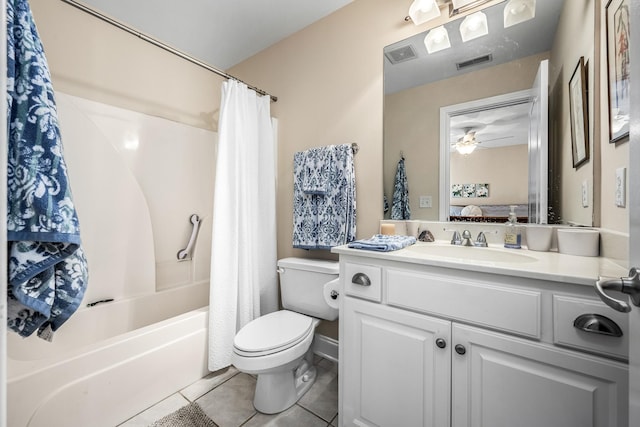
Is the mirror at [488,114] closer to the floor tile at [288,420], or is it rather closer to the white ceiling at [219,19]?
the white ceiling at [219,19]

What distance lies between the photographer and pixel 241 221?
1761 mm

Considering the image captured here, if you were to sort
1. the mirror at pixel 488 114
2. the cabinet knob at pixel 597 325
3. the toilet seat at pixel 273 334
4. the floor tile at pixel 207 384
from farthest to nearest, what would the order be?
the floor tile at pixel 207 384
the toilet seat at pixel 273 334
the mirror at pixel 488 114
the cabinet knob at pixel 597 325

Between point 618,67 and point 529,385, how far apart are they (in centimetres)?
105

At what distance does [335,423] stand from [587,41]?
2.02 metres

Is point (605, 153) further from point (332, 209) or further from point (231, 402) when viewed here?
point (231, 402)

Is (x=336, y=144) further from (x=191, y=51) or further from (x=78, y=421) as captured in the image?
(x=78, y=421)

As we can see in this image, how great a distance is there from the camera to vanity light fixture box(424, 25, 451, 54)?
1.48m

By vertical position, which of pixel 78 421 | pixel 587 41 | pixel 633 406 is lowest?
pixel 78 421

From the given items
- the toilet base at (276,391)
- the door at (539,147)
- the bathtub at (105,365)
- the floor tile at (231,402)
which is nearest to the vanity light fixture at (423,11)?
the door at (539,147)

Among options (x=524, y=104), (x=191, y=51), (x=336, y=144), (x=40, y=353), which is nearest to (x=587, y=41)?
(x=524, y=104)

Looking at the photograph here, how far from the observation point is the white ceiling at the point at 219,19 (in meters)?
1.75

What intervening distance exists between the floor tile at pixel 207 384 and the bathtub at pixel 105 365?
0.12ft

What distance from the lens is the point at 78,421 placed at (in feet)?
3.75

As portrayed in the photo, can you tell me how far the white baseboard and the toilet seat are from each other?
0.40 m
